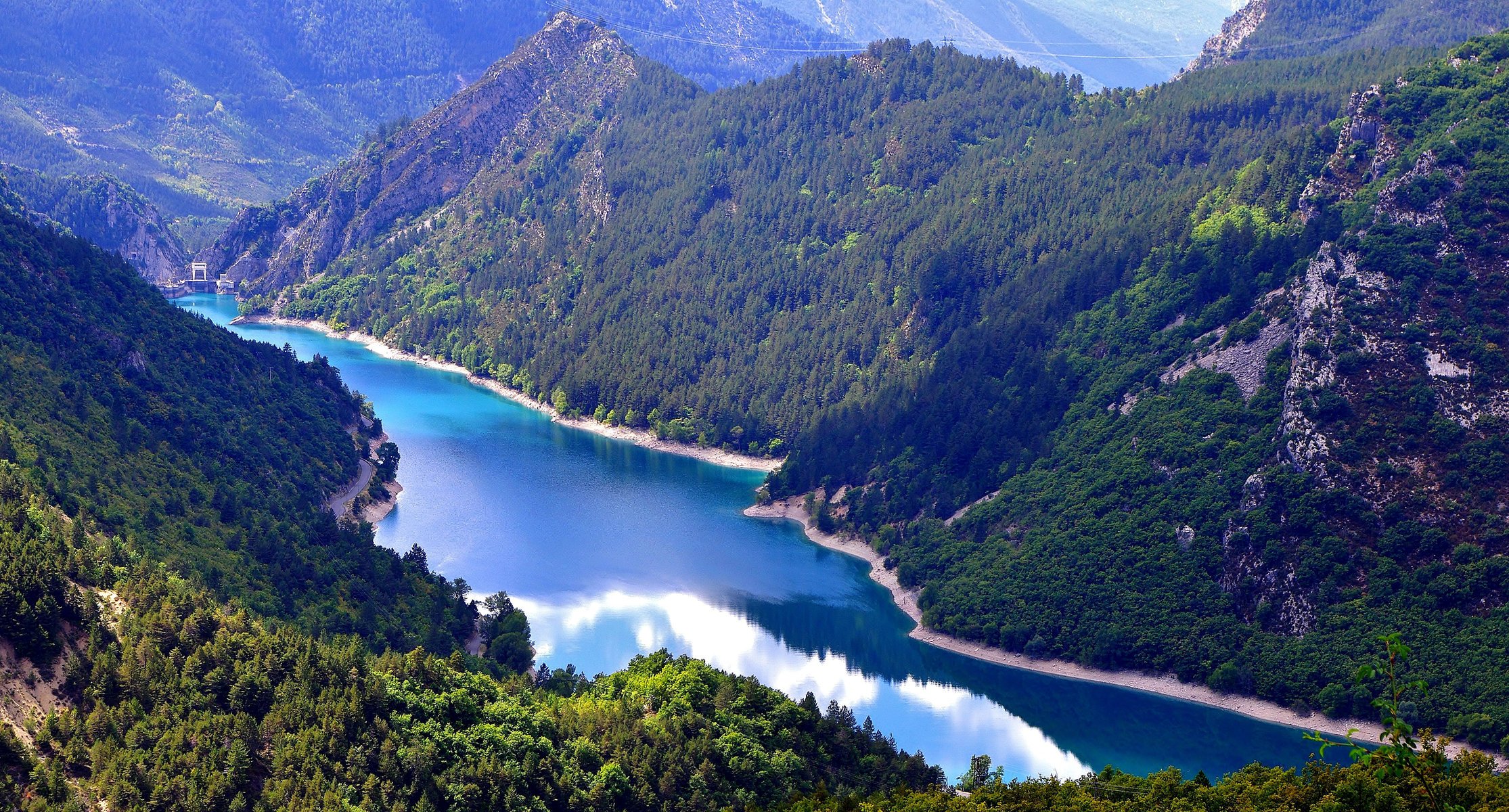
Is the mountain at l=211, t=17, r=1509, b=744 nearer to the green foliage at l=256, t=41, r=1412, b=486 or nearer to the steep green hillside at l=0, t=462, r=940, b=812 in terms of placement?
the green foliage at l=256, t=41, r=1412, b=486

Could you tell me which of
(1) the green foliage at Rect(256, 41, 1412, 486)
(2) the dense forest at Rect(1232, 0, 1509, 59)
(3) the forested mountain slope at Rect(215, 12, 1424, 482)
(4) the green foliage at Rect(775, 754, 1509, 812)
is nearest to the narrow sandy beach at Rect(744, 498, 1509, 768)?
(1) the green foliage at Rect(256, 41, 1412, 486)

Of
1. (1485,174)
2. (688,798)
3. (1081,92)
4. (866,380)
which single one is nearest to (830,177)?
(1081,92)

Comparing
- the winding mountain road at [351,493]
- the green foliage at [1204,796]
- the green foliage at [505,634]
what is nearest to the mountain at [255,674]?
the green foliage at [505,634]

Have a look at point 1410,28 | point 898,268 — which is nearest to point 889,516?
point 898,268

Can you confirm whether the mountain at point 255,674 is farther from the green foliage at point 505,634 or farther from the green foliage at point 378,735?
the green foliage at point 505,634

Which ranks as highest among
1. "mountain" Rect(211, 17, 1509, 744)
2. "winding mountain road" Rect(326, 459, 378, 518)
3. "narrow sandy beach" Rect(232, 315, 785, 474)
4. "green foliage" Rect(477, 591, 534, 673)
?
"mountain" Rect(211, 17, 1509, 744)

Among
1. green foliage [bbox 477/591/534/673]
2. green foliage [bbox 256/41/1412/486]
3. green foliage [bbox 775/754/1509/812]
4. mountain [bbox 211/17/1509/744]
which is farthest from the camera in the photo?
green foliage [bbox 256/41/1412/486]

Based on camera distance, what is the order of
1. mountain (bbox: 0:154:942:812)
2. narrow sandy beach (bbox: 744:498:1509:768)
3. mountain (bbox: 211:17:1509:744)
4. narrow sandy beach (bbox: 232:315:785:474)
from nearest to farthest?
mountain (bbox: 0:154:942:812)
narrow sandy beach (bbox: 744:498:1509:768)
mountain (bbox: 211:17:1509:744)
narrow sandy beach (bbox: 232:315:785:474)

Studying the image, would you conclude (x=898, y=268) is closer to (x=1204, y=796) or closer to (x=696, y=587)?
(x=696, y=587)
